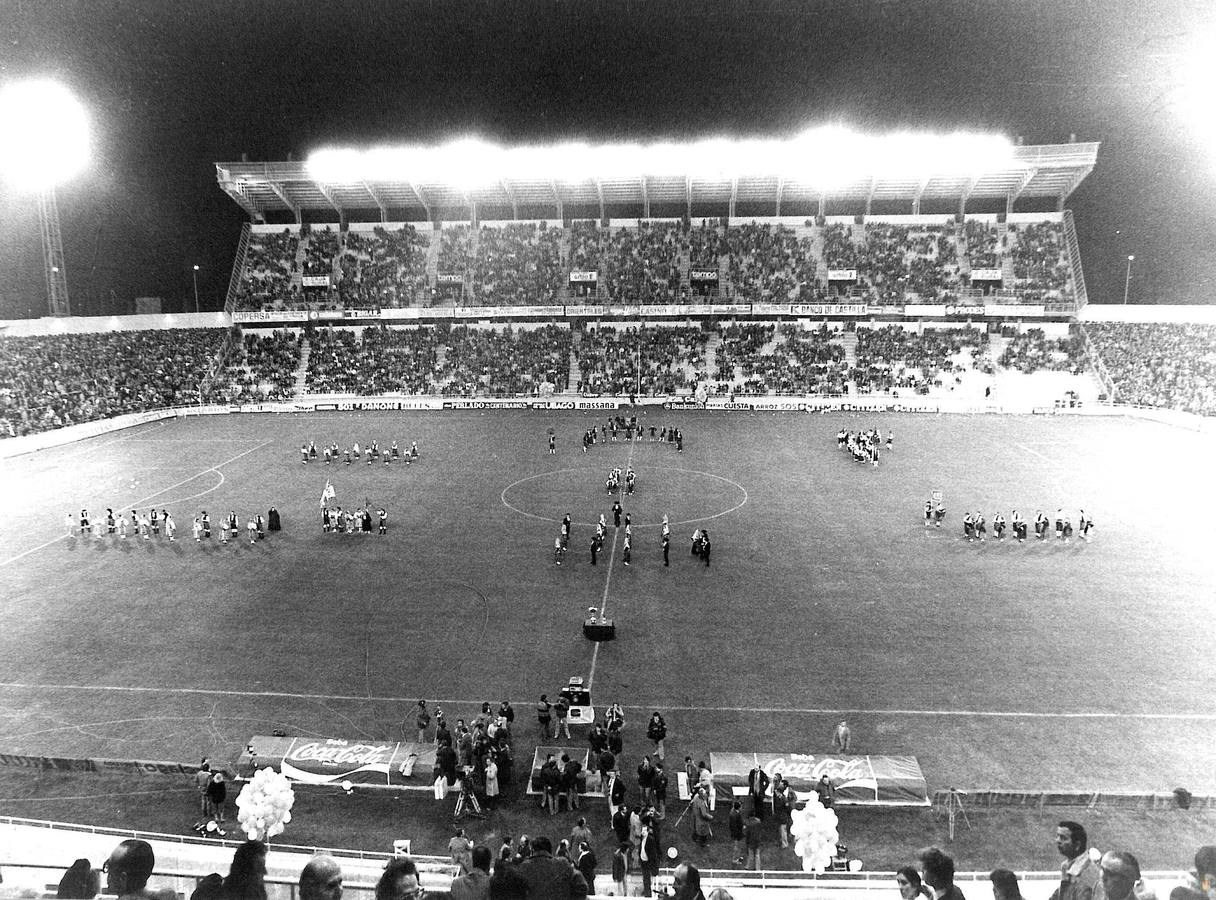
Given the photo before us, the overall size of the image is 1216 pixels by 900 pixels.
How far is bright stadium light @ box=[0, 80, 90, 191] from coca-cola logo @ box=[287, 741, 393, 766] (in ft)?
172

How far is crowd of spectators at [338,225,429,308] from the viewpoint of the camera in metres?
73.5

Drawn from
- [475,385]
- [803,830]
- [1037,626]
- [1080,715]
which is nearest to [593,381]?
[475,385]

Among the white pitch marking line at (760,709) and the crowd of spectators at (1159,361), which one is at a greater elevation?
the crowd of spectators at (1159,361)

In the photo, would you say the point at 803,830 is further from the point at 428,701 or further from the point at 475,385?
the point at 475,385

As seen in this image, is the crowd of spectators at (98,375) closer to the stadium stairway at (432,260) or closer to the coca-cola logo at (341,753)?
the stadium stairway at (432,260)

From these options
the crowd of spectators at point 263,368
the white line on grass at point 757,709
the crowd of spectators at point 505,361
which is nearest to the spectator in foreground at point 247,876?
the white line on grass at point 757,709

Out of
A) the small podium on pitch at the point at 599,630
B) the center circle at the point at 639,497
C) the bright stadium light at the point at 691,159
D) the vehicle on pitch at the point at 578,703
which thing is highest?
the bright stadium light at the point at 691,159

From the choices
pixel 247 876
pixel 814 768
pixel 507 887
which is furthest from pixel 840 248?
pixel 247 876

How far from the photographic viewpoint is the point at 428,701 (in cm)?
1720

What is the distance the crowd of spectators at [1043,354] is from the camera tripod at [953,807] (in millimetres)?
57915

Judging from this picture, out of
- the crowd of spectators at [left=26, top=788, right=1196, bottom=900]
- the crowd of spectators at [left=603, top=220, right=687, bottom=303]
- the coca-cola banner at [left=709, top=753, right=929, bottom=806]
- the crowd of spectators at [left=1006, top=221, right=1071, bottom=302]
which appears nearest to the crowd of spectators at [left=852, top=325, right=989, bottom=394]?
the crowd of spectators at [left=1006, top=221, right=1071, bottom=302]

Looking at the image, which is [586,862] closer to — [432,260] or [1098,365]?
[1098,365]

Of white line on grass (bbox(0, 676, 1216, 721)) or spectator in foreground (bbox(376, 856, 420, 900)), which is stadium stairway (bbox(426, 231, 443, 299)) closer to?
white line on grass (bbox(0, 676, 1216, 721))

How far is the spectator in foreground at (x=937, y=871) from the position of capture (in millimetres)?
5652
